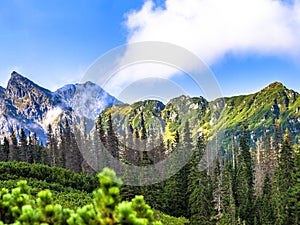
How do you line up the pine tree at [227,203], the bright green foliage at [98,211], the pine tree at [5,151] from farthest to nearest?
1. the pine tree at [5,151]
2. the pine tree at [227,203]
3. the bright green foliage at [98,211]

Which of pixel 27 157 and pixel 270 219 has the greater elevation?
pixel 27 157

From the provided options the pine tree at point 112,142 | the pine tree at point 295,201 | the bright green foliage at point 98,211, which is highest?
the pine tree at point 112,142

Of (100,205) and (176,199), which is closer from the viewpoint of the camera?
(100,205)

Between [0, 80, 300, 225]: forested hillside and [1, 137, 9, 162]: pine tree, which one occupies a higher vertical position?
[1, 137, 9, 162]: pine tree

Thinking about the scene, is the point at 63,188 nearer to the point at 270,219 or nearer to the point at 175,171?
the point at 175,171

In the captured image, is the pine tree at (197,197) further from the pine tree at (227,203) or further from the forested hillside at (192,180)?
the pine tree at (227,203)

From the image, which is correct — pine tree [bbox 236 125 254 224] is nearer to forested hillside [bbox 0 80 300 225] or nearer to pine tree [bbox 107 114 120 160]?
forested hillside [bbox 0 80 300 225]

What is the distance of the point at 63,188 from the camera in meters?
29.8

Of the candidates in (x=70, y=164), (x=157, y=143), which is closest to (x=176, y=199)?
(x=157, y=143)

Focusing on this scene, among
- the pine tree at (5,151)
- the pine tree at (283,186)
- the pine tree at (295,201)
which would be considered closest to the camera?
the pine tree at (283,186)

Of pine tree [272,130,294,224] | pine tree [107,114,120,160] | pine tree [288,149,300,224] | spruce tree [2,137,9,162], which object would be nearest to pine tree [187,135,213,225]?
pine tree [272,130,294,224]

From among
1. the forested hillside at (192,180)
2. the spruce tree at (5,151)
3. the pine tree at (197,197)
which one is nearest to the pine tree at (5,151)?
the spruce tree at (5,151)

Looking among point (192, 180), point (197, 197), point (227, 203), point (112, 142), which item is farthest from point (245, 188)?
point (112, 142)

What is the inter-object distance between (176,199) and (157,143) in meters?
16.5
